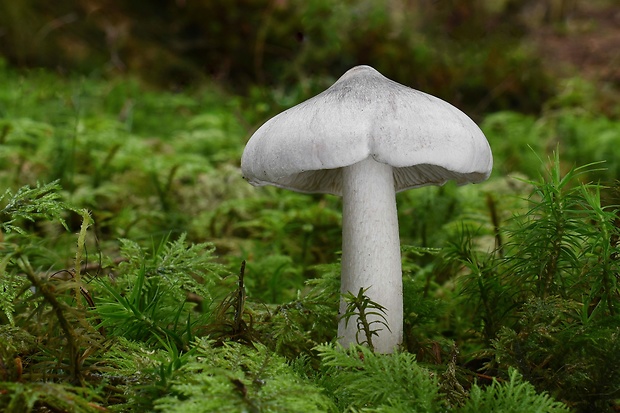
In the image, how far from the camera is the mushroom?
3.90 feet

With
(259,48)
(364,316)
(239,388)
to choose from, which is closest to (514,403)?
(364,316)

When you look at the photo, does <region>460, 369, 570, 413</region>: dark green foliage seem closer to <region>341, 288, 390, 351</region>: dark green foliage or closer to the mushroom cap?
<region>341, 288, 390, 351</region>: dark green foliage

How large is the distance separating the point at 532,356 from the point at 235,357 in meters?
0.65

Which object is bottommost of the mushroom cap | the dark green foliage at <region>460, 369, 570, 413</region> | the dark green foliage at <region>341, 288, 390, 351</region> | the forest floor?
the dark green foliage at <region>460, 369, 570, 413</region>

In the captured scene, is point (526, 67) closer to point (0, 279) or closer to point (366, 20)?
point (366, 20)

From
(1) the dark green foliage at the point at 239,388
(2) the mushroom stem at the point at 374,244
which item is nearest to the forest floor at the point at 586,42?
(2) the mushroom stem at the point at 374,244

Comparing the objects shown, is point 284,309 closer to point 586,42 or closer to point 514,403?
point 514,403

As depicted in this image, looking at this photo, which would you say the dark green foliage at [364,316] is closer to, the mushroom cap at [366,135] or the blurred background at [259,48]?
the mushroom cap at [366,135]

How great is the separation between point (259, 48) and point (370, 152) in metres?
4.10

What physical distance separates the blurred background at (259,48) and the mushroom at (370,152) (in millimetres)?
3458

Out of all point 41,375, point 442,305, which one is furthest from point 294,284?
point 41,375

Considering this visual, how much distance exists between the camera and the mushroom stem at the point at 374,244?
1.39 metres

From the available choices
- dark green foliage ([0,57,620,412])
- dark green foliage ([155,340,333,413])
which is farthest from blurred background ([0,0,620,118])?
dark green foliage ([155,340,333,413])

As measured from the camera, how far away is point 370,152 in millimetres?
1200
